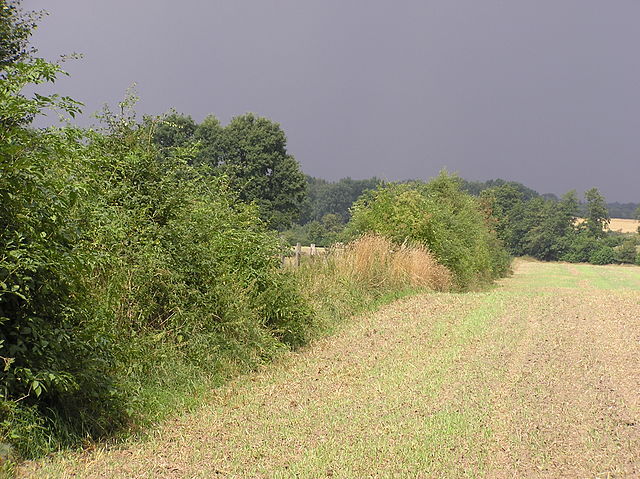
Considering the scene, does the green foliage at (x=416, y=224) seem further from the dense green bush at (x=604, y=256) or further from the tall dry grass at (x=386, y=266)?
the dense green bush at (x=604, y=256)

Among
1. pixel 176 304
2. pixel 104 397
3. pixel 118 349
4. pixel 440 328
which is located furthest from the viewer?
pixel 440 328

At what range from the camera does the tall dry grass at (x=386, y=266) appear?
56.6 feet

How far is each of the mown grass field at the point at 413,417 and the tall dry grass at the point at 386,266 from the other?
575cm

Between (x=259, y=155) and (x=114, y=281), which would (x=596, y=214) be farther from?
A: (x=114, y=281)

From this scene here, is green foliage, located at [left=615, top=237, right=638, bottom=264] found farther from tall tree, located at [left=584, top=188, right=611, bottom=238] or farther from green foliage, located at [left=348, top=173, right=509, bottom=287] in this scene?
green foliage, located at [left=348, top=173, right=509, bottom=287]

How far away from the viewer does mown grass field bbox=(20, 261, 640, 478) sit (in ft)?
17.2

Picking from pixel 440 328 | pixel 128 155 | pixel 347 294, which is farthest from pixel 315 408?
pixel 347 294

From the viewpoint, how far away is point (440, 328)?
12570 millimetres

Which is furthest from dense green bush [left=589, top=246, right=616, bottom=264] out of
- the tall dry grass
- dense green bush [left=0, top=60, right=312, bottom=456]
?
dense green bush [left=0, top=60, right=312, bottom=456]

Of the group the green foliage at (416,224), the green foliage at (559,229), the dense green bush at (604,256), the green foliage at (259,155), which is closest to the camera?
the green foliage at (416,224)

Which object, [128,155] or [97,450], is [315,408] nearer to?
[97,450]

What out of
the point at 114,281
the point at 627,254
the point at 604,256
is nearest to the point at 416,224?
the point at 114,281

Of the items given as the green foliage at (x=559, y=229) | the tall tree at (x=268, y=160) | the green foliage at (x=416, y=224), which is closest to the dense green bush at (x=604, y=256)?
the green foliage at (x=559, y=229)

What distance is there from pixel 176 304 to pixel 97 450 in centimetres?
285
